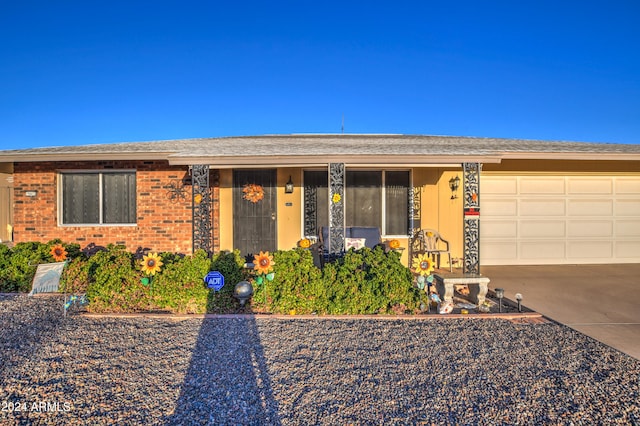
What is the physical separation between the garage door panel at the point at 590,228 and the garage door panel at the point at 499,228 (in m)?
1.30

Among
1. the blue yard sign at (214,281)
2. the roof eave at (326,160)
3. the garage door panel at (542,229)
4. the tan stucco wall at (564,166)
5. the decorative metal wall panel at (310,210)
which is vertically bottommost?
the blue yard sign at (214,281)

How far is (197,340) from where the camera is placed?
11.1 ft

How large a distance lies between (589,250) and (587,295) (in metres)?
3.41

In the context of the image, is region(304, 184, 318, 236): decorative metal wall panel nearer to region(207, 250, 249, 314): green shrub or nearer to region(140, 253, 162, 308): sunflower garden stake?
region(207, 250, 249, 314): green shrub

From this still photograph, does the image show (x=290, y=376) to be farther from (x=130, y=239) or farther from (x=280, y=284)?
(x=130, y=239)

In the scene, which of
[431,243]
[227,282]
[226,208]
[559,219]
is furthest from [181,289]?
[559,219]

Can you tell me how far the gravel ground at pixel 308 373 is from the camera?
7.32ft

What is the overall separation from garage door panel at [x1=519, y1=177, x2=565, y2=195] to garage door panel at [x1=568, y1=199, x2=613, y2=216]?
17.0 inches

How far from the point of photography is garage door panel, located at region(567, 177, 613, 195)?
7723mm

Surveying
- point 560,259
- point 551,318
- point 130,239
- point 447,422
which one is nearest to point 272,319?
point 447,422

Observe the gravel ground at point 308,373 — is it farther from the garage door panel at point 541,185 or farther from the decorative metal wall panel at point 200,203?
the garage door panel at point 541,185

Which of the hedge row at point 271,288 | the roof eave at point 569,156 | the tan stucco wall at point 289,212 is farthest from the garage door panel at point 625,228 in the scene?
the tan stucco wall at point 289,212

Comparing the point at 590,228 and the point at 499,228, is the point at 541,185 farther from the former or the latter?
the point at 590,228

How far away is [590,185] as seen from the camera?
7750 mm
